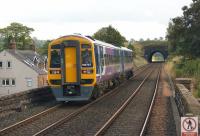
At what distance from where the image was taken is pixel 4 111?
18.3 metres

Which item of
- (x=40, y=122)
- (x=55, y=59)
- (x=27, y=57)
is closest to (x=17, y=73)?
(x=27, y=57)

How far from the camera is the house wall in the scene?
63.9m

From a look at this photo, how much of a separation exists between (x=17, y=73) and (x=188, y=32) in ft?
92.2

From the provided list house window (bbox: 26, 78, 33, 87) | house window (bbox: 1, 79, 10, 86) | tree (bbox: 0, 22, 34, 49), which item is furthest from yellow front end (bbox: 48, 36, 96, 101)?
tree (bbox: 0, 22, 34, 49)

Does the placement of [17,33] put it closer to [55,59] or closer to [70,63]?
[55,59]

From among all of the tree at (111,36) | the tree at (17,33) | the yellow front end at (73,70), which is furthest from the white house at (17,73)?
the yellow front end at (73,70)

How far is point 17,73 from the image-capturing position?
2544 inches

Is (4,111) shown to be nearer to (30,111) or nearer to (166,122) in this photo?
(30,111)

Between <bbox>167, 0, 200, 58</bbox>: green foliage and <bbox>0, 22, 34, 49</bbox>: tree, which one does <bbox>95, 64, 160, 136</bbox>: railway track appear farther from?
<bbox>0, 22, 34, 49</bbox>: tree

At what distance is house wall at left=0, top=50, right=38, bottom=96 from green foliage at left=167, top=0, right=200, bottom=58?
24.1 metres

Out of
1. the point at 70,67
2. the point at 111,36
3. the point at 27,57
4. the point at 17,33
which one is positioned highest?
the point at 17,33

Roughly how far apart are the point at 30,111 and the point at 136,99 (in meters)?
6.96

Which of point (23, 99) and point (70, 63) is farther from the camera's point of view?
point (70, 63)

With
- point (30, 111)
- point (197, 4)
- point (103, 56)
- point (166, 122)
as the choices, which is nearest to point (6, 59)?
point (197, 4)
